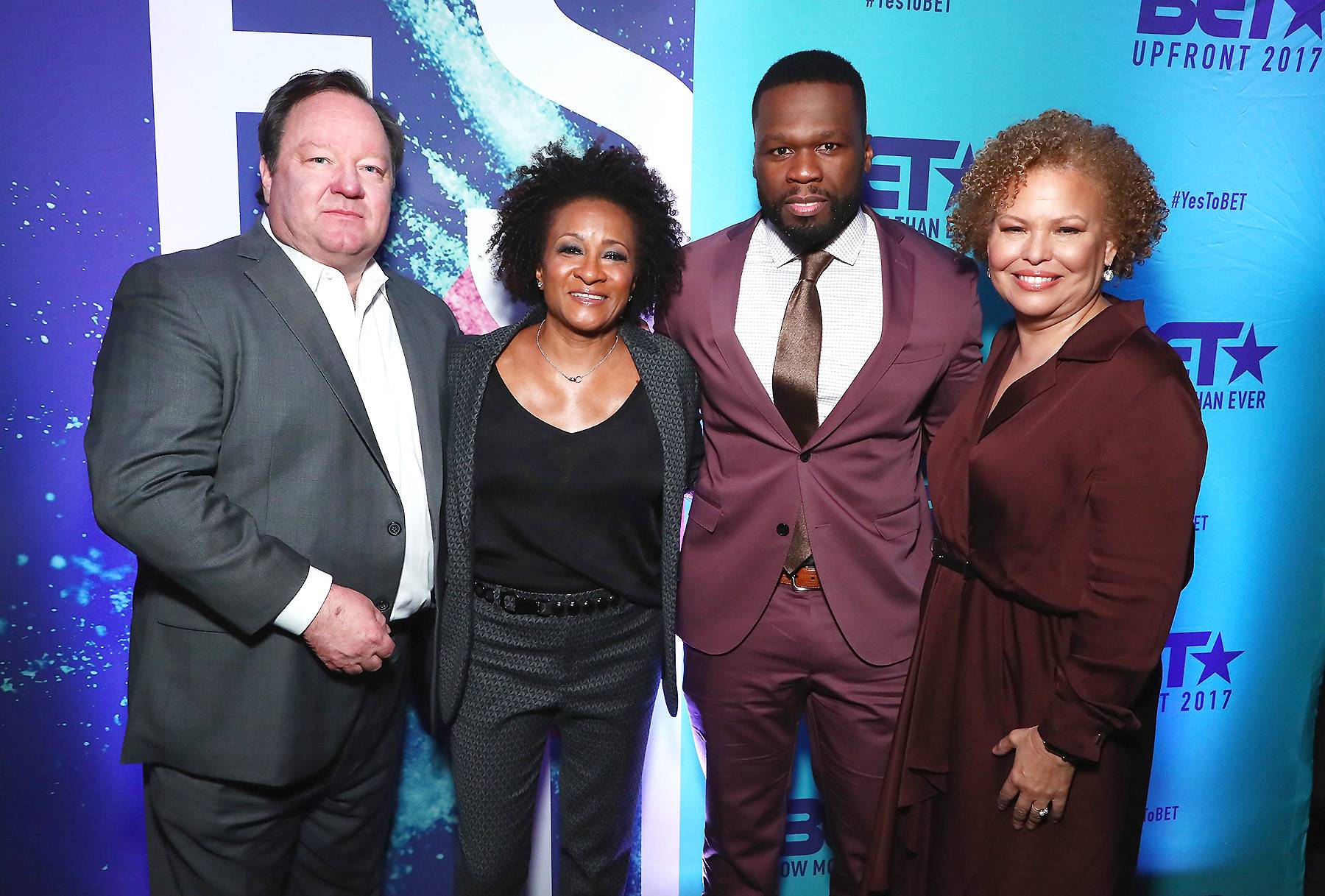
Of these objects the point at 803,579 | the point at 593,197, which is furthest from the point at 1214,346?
the point at 593,197

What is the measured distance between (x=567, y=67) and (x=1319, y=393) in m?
2.57

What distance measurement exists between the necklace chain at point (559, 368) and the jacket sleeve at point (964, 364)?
0.77 m

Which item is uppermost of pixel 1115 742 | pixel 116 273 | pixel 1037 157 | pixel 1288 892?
pixel 1037 157

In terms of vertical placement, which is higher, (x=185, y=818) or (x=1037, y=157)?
→ (x=1037, y=157)

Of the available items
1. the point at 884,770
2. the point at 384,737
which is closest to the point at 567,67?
the point at 384,737

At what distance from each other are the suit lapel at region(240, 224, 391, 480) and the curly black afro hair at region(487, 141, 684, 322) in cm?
53

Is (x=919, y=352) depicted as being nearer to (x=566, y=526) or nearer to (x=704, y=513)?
(x=704, y=513)

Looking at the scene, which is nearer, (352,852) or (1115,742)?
(1115,742)

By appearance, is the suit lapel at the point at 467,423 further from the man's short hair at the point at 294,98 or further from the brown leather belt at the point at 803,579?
the brown leather belt at the point at 803,579

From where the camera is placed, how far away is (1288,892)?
3055mm

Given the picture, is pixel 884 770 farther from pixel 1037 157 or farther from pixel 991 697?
pixel 1037 157

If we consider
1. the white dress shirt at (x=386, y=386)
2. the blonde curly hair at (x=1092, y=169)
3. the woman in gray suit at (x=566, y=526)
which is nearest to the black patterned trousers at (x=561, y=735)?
the woman in gray suit at (x=566, y=526)

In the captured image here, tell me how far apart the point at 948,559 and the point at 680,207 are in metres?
1.25

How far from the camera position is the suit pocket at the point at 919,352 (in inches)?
80.0
